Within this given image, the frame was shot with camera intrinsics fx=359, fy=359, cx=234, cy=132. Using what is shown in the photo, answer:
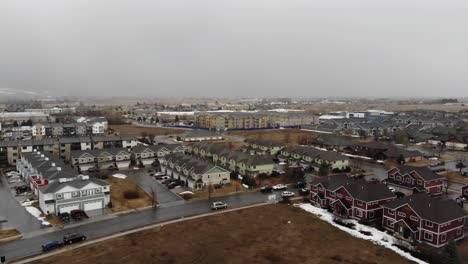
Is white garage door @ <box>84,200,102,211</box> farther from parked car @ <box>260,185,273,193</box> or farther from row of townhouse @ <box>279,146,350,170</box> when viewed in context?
row of townhouse @ <box>279,146,350,170</box>

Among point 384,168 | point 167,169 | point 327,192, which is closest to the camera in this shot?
point 327,192

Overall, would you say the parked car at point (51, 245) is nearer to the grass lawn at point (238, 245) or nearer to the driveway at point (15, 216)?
the grass lawn at point (238, 245)

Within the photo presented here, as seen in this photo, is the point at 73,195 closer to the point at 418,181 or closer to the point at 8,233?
the point at 8,233

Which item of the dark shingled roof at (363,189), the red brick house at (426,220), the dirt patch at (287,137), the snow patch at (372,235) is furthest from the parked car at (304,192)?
the dirt patch at (287,137)

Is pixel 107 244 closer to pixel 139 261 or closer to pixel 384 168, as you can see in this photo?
pixel 139 261

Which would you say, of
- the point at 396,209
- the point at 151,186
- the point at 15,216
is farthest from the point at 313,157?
the point at 15,216

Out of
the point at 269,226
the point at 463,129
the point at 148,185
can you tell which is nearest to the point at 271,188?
the point at 269,226
